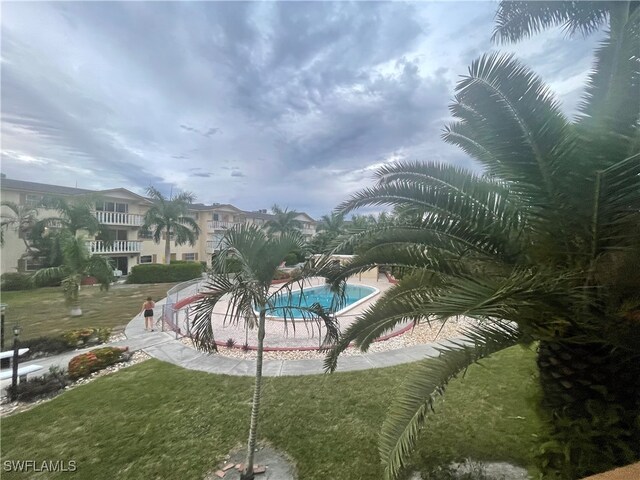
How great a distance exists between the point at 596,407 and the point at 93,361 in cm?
1157

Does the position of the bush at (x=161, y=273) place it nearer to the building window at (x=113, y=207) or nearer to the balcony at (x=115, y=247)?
the balcony at (x=115, y=247)

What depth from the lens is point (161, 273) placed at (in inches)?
1025

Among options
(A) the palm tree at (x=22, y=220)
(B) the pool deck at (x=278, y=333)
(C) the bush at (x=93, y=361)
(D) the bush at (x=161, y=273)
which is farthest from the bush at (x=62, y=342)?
(A) the palm tree at (x=22, y=220)

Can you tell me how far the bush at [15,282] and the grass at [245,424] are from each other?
797 inches

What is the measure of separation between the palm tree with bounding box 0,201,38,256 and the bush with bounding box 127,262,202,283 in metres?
7.61

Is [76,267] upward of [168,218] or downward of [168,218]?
downward

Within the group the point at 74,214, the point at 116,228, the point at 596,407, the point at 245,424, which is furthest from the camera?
the point at 116,228

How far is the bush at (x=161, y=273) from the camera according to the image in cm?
2494

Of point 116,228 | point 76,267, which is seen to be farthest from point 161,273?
point 76,267

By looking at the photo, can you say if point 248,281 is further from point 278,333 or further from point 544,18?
point 278,333

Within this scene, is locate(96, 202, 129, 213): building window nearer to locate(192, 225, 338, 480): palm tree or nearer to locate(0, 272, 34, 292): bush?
locate(0, 272, 34, 292): bush

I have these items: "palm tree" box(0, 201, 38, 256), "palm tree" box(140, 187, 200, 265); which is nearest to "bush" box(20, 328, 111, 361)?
"palm tree" box(0, 201, 38, 256)

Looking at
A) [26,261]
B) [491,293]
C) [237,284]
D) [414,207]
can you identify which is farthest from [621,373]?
[26,261]
